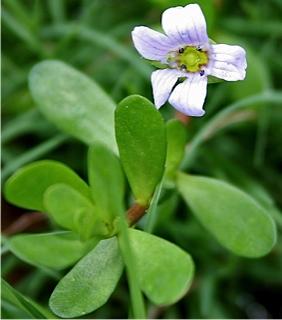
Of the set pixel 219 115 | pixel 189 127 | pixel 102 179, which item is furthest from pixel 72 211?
pixel 189 127

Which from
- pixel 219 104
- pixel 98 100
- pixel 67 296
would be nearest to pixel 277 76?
pixel 219 104

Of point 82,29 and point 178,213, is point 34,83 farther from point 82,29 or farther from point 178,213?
point 178,213

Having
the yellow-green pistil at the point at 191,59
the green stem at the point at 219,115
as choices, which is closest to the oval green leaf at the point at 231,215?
the green stem at the point at 219,115

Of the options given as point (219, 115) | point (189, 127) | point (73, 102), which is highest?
point (73, 102)

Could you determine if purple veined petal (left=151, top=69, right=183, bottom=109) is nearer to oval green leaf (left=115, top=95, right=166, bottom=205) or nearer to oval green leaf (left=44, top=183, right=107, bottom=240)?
oval green leaf (left=115, top=95, right=166, bottom=205)

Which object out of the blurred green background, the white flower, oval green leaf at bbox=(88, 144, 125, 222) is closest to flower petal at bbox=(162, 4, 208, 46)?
the white flower

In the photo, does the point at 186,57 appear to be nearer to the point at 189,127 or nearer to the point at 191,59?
the point at 191,59
